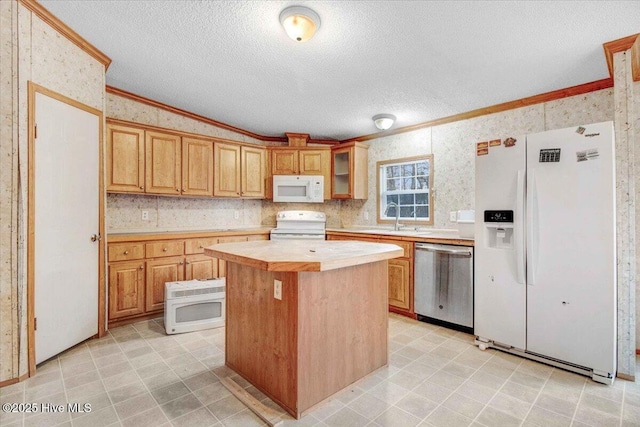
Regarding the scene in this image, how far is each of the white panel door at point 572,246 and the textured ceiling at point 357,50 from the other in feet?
2.36

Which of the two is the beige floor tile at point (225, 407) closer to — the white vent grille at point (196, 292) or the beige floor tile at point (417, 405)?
the beige floor tile at point (417, 405)

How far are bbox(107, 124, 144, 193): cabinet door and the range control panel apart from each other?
3613 mm

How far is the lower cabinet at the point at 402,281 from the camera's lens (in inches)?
139

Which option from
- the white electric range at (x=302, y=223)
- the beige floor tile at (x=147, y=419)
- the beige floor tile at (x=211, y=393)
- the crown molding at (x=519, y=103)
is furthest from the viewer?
the white electric range at (x=302, y=223)

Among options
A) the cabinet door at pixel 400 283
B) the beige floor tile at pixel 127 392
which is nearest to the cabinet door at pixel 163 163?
the beige floor tile at pixel 127 392

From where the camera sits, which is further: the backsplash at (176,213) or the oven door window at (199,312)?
the backsplash at (176,213)

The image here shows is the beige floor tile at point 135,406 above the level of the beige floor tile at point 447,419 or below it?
above

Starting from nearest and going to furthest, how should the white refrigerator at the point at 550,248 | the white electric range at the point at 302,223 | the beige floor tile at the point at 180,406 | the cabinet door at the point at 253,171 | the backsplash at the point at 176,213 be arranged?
the beige floor tile at the point at 180,406, the white refrigerator at the point at 550,248, the backsplash at the point at 176,213, the cabinet door at the point at 253,171, the white electric range at the point at 302,223

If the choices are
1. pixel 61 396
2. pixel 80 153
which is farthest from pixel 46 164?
pixel 61 396

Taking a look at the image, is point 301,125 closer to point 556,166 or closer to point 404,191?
point 404,191

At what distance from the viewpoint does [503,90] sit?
3.19m

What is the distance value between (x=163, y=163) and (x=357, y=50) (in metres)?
2.61

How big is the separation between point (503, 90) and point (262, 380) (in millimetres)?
3453

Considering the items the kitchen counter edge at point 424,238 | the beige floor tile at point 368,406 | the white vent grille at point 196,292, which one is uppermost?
the kitchen counter edge at point 424,238
